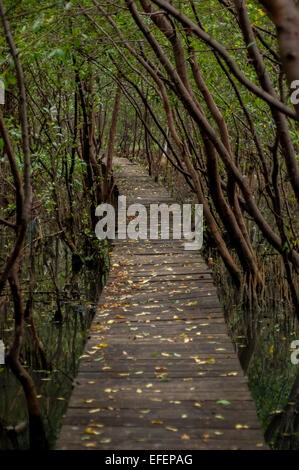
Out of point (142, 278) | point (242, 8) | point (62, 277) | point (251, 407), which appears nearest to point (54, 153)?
point (62, 277)

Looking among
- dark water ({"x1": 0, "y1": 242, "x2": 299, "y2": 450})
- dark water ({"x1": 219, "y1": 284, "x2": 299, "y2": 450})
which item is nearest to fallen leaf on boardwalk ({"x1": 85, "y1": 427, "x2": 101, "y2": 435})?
dark water ({"x1": 0, "y1": 242, "x2": 299, "y2": 450})

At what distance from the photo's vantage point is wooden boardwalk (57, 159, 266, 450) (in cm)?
278

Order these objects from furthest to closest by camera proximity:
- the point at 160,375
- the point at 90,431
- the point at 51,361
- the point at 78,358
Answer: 1. the point at 78,358
2. the point at 51,361
3. the point at 160,375
4. the point at 90,431

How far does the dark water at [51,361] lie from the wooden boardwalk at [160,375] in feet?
2.81

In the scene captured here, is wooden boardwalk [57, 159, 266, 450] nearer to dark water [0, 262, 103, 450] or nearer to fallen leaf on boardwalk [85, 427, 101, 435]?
fallen leaf on boardwalk [85, 427, 101, 435]

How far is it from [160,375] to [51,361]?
2.64 meters

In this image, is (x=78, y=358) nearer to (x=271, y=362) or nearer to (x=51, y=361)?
(x=51, y=361)

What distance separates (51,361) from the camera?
5801 millimetres

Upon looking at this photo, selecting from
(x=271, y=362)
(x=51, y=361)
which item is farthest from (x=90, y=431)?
(x=271, y=362)

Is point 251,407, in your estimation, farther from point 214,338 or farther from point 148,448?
point 214,338

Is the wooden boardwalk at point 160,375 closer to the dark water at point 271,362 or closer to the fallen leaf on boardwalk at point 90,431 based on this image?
the fallen leaf on boardwalk at point 90,431

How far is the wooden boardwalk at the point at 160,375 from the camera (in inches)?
109

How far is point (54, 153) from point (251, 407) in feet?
17.7

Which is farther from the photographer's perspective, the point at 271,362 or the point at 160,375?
the point at 271,362
